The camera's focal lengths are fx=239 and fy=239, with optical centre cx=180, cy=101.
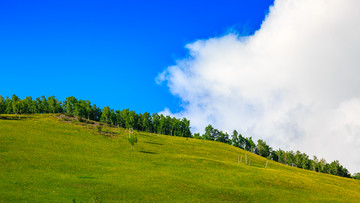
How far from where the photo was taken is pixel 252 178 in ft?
188

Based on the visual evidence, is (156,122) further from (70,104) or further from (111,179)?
(111,179)

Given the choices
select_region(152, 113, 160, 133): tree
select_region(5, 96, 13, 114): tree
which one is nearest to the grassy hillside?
select_region(5, 96, 13, 114): tree

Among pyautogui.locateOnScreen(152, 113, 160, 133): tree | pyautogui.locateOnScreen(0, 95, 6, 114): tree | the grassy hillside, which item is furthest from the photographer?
pyautogui.locateOnScreen(152, 113, 160, 133): tree

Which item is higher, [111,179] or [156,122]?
[156,122]

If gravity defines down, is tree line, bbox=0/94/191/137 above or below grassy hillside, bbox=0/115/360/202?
above

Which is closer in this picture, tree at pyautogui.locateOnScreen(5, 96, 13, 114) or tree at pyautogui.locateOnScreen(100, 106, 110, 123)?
tree at pyautogui.locateOnScreen(5, 96, 13, 114)

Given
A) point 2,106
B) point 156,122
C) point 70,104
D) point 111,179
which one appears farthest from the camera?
point 156,122

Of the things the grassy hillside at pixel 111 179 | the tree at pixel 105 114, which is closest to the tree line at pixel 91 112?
the tree at pixel 105 114

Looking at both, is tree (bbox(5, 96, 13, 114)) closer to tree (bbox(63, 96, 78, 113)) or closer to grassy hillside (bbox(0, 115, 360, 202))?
tree (bbox(63, 96, 78, 113))

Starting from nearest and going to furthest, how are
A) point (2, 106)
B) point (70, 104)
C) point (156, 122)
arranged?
point (2, 106)
point (70, 104)
point (156, 122)

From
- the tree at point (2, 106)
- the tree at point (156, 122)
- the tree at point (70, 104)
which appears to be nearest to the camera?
the tree at point (2, 106)

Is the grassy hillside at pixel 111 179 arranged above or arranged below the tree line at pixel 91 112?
below

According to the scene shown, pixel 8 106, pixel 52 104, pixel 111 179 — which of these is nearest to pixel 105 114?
pixel 52 104

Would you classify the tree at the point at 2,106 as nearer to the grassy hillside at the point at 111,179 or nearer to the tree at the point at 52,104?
the tree at the point at 52,104
